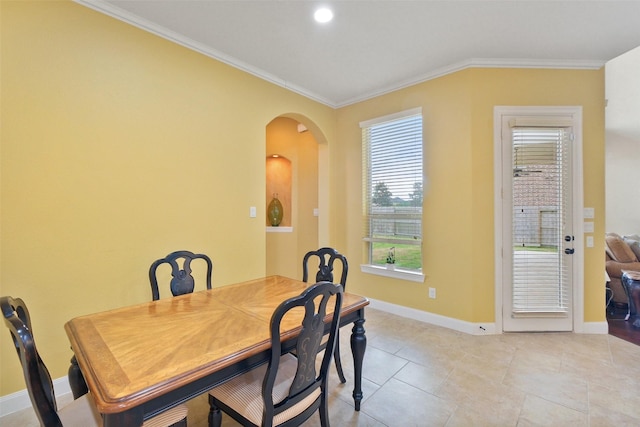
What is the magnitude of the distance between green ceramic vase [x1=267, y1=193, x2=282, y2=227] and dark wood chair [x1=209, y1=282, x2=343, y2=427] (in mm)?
3303

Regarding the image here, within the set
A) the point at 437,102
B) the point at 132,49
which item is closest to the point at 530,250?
the point at 437,102

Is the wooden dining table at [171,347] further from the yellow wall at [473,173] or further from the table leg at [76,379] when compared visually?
the yellow wall at [473,173]

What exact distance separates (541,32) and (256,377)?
3422mm

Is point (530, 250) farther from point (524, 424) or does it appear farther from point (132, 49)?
point (132, 49)

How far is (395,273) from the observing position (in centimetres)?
356

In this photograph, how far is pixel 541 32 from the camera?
2.44 m

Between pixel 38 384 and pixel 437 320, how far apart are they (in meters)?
3.27

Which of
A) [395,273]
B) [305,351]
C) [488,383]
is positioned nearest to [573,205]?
[395,273]

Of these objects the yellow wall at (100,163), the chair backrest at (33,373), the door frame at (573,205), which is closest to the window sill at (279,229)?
the yellow wall at (100,163)

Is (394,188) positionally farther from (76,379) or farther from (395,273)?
(76,379)

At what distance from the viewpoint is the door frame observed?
2904mm

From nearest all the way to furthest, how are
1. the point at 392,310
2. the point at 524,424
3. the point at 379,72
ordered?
the point at 524,424, the point at 379,72, the point at 392,310

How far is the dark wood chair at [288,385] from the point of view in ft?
3.80

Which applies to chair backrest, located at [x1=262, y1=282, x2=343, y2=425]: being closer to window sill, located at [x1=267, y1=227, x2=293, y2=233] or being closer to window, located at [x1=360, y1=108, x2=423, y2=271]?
window, located at [x1=360, y1=108, x2=423, y2=271]
